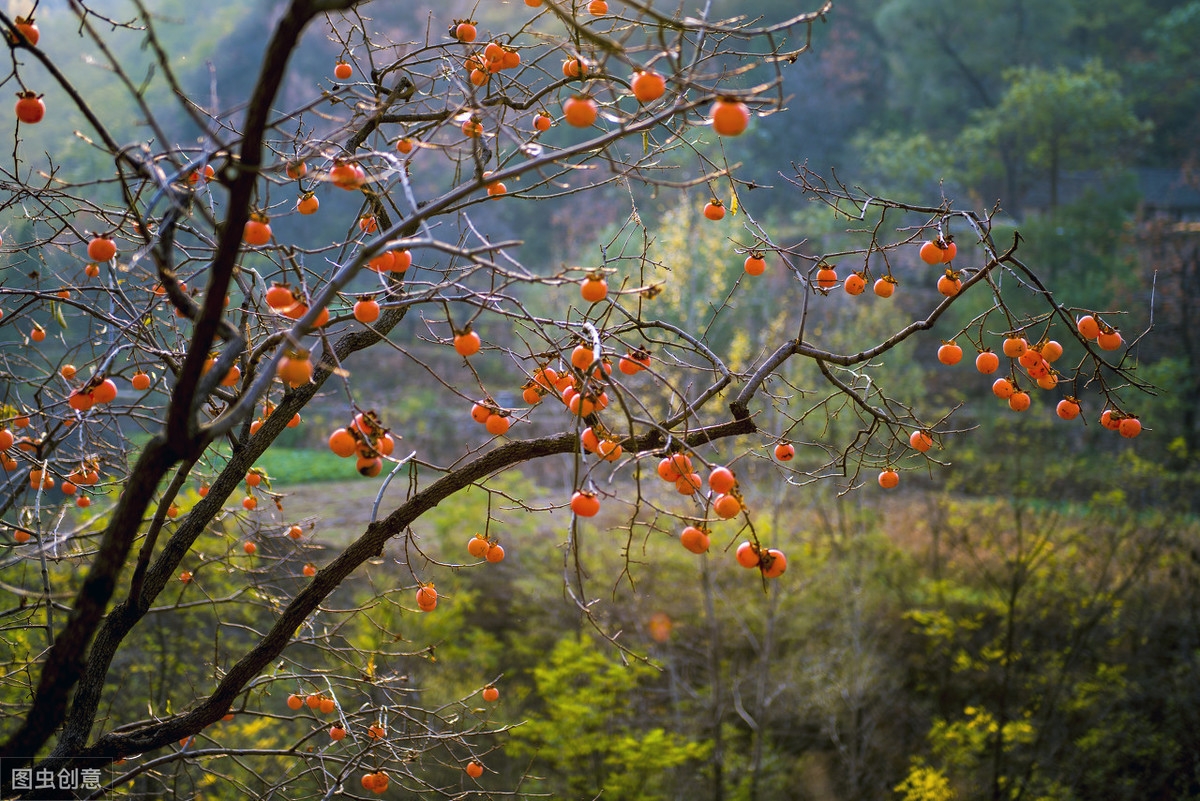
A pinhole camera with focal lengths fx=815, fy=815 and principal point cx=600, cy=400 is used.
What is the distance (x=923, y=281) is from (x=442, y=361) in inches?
312

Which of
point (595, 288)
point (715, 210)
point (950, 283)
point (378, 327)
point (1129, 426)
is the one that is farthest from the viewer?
point (378, 327)

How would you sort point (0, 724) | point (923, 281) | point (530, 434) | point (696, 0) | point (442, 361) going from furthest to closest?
point (696, 0)
point (442, 361)
point (923, 281)
point (530, 434)
point (0, 724)

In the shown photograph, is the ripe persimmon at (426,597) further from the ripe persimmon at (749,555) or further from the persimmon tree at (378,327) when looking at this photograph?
the ripe persimmon at (749,555)

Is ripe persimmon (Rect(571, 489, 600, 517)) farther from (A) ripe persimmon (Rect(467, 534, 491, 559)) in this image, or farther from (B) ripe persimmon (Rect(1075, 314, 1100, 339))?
(B) ripe persimmon (Rect(1075, 314, 1100, 339))

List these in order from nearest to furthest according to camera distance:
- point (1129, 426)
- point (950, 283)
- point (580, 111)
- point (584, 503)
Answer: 1. point (580, 111)
2. point (584, 503)
3. point (1129, 426)
4. point (950, 283)

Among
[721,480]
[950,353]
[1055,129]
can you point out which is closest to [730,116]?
[721,480]

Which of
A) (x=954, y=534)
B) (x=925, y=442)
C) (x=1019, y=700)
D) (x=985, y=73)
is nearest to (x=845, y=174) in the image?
(x=985, y=73)

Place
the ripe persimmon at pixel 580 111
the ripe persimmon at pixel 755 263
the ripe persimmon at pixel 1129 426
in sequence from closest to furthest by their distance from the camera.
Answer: the ripe persimmon at pixel 580 111
the ripe persimmon at pixel 1129 426
the ripe persimmon at pixel 755 263

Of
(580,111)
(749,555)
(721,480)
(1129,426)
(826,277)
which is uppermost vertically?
(826,277)

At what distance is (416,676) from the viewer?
645 centimetres

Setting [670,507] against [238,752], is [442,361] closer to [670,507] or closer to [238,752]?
[670,507]

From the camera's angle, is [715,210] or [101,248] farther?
[715,210]

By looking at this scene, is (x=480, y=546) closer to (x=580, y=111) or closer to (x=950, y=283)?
(x=580, y=111)

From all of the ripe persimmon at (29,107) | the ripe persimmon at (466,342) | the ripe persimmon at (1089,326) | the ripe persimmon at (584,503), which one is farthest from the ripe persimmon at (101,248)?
the ripe persimmon at (1089,326)
